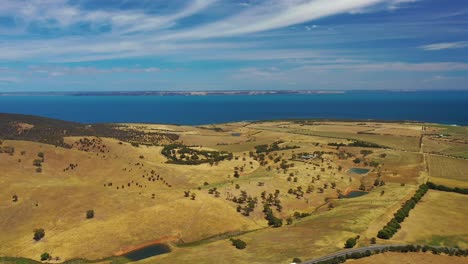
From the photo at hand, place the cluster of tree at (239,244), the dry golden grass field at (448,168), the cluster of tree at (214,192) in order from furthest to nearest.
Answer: the dry golden grass field at (448,168), the cluster of tree at (214,192), the cluster of tree at (239,244)

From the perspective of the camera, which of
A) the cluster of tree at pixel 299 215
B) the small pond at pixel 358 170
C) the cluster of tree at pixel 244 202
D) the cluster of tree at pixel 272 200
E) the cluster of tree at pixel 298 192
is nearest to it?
the cluster of tree at pixel 244 202

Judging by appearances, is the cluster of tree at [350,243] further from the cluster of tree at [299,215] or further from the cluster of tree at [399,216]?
the cluster of tree at [299,215]

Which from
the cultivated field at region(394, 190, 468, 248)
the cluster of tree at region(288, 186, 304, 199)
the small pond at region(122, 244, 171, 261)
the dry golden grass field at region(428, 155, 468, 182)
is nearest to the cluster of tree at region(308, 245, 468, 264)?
the cultivated field at region(394, 190, 468, 248)

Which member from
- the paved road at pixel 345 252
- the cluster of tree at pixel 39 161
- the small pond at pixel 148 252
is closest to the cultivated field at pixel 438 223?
the paved road at pixel 345 252

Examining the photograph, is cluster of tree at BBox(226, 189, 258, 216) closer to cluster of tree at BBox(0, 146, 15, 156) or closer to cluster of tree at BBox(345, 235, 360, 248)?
cluster of tree at BBox(345, 235, 360, 248)

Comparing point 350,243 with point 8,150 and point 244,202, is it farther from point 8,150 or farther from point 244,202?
point 8,150

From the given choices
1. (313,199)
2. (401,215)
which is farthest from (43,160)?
(401,215)
